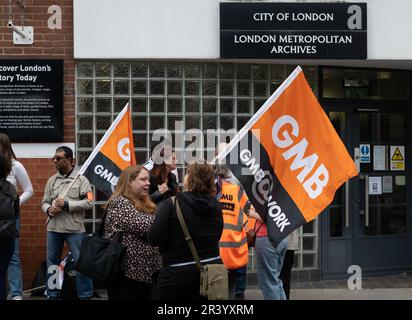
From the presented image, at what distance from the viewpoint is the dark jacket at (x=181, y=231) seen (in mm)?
4773

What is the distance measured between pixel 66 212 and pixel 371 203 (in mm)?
4392

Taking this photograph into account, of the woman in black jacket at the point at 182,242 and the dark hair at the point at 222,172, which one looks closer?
the woman in black jacket at the point at 182,242

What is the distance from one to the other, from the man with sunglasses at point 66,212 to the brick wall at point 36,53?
0.64m

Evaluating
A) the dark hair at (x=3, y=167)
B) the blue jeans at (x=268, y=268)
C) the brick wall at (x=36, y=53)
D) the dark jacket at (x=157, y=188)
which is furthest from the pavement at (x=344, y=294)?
the dark hair at (x=3, y=167)

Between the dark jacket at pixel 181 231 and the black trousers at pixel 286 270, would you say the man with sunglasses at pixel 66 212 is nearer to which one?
the black trousers at pixel 286 270

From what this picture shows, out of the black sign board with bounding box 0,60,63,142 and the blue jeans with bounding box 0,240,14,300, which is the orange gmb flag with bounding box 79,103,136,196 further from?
the black sign board with bounding box 0,60,63,142

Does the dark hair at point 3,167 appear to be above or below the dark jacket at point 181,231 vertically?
above

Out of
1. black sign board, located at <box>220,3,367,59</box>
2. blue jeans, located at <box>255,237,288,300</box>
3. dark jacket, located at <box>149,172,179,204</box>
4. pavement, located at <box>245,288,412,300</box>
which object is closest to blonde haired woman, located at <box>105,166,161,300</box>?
dark jacket, located at <box>149,172,179,204</box>

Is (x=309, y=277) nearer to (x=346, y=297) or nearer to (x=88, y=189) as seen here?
(x=346, y=297)

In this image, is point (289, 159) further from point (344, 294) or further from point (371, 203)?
point (371, 203)

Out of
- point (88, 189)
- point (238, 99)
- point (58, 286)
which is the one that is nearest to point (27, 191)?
point (88, 189)

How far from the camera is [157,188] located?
654 centimetres

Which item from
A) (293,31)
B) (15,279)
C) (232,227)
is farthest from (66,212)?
(293,31)
